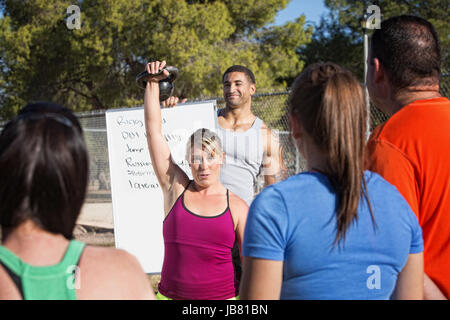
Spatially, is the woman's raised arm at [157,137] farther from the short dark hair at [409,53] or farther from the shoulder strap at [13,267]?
the shoulder strap at [13,267]

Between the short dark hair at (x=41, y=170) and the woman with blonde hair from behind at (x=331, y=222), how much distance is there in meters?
0.46

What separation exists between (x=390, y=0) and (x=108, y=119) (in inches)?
951

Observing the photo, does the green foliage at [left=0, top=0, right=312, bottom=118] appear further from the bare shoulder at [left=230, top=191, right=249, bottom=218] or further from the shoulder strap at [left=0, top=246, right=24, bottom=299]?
the shoulder strap at [left=0, top=246, right=24, bottom=299]

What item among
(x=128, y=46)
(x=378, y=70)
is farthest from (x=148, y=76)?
(x=128, y=46)

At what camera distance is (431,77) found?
158 centimetres

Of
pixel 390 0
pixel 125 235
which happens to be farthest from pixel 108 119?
pixel 390 0

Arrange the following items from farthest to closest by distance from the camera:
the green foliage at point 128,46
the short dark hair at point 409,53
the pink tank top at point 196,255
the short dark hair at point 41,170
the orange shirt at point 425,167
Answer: the green foliage at point 128,46 → the pink tank top at point 196,255 → the short dark hair at point 409,53 → the orange shirt at point 425,167 → the short dark hair at point 41,170

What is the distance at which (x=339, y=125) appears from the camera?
1258 millimetres

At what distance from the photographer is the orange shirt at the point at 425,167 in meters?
1.45

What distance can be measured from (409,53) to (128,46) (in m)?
16.0

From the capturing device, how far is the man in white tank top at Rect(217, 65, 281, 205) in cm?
360

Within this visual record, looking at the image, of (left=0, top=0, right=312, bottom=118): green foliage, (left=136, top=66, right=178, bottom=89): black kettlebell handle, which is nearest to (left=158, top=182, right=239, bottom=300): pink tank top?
(left=136, top=66, right=178, bottom=89): black kettlebell handle

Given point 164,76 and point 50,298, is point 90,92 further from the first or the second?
point 50,298

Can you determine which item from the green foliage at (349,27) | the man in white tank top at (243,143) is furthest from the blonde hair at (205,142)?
the green foliage at (349,27)
